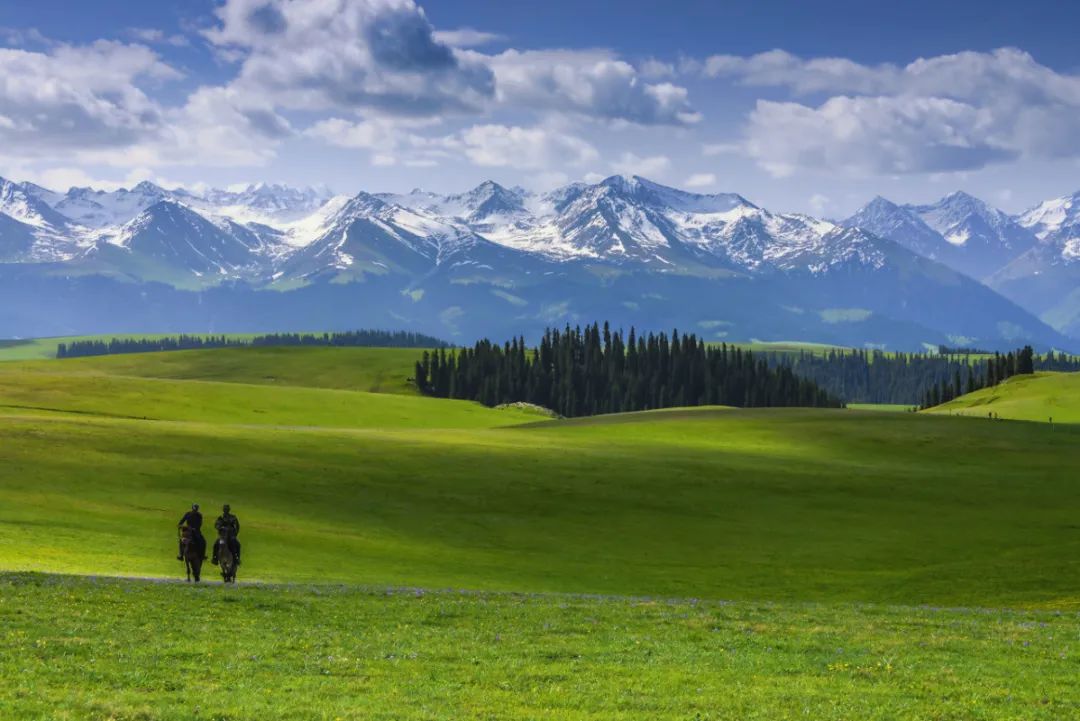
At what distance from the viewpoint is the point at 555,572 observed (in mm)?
59344

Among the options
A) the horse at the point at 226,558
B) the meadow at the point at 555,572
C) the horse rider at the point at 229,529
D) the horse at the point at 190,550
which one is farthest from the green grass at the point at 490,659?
the horse at the point at 190,550

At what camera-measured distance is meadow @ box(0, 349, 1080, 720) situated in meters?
25.8

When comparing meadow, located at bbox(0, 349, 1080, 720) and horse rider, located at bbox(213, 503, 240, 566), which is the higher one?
horse rider, located at bbox(213, 503, 240, 566)

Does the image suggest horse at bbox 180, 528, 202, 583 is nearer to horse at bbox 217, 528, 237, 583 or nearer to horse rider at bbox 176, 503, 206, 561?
horse rider at bbox 176, 503, 206, 561

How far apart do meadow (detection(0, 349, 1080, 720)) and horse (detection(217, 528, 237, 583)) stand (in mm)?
1105

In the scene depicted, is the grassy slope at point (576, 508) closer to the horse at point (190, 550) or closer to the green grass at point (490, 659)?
the horse at point (190, 550)

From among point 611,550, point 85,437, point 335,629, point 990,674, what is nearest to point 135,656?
point 335,629

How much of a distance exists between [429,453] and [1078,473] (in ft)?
192

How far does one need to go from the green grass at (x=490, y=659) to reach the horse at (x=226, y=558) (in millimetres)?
5179

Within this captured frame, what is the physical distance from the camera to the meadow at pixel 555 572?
25.8 meters

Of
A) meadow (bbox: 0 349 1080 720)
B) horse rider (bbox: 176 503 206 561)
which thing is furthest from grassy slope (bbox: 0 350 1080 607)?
horse rider (bbox: 176 503 206 561)

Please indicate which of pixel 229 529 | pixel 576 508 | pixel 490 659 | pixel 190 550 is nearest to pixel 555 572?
pixel 576 508

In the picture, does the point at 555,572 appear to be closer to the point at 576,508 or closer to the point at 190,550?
the point at 576,508

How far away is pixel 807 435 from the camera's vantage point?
12662cm
